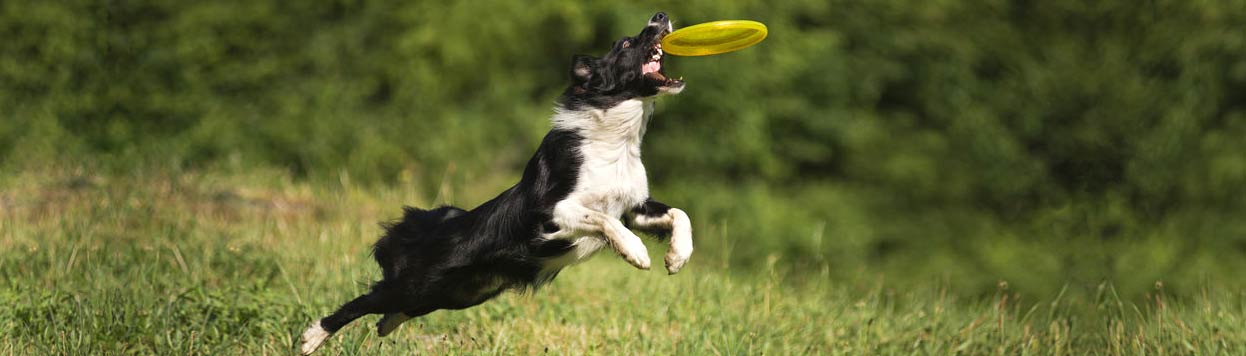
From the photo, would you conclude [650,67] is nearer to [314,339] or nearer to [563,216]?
[563,216]

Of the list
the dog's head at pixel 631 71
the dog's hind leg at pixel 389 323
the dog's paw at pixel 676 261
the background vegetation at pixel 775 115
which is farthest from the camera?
the background vegetation at pixel 775 115

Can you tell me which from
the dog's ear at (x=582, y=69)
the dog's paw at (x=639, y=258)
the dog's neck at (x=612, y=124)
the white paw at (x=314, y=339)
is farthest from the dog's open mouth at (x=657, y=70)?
the white paw at (x=314, y=339)

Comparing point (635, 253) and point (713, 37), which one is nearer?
point (635, 253)

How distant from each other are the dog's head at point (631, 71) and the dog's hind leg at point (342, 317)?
1.27 m

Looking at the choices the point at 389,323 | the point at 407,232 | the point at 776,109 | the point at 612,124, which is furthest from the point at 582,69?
the point at 776,109

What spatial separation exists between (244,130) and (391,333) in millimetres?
9574

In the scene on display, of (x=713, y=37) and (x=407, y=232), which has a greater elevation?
(x=713, y=37)

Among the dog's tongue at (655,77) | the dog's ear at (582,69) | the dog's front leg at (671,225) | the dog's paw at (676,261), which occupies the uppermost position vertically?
the dog's ear at (582,69)

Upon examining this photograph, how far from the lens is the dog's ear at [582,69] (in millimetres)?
5012

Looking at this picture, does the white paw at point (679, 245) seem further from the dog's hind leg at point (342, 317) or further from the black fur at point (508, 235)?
the dog's hind leg at point (342, 317)

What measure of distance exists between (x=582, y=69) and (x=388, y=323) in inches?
58.7

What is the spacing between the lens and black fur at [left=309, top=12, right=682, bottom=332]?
15.6 ft

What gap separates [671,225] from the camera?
4.83 meters

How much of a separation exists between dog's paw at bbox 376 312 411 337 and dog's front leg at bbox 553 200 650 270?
1.08 metres
